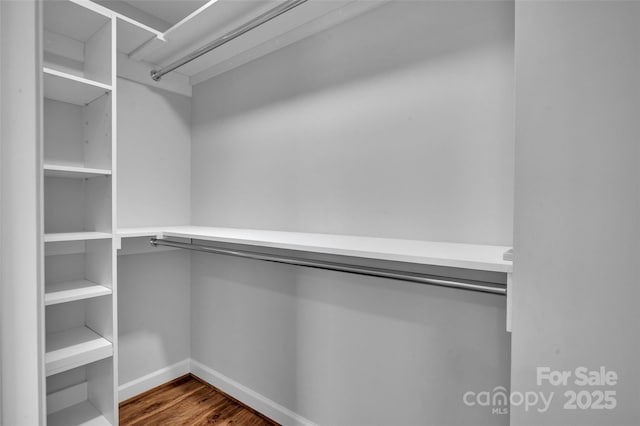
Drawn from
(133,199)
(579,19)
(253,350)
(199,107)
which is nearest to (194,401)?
(253,350)

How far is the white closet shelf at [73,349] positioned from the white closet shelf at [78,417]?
0.34 meters

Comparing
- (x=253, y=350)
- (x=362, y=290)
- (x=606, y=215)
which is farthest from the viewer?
(x=253, y=350)

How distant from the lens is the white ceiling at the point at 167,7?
1786 mm

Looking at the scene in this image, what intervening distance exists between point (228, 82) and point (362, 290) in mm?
1434

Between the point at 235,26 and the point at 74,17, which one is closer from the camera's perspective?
the point at 74,17

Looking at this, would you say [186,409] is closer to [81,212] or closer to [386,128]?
[81,212]

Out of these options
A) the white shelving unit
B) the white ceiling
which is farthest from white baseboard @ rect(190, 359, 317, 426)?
the white ceiling

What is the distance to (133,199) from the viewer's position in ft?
6.14

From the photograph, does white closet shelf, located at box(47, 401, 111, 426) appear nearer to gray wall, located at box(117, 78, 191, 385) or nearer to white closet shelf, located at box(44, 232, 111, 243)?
gray wall, located at box(117, 78, 191, 385)

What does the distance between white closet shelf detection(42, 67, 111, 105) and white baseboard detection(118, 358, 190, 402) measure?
1579 millimetres

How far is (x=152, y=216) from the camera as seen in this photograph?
1951 mm

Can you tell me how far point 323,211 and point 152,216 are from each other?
1.16 meters

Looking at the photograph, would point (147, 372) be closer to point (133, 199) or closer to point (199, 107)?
point (133, 199)

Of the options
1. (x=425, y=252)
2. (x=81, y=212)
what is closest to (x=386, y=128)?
(x=425, y=252)
